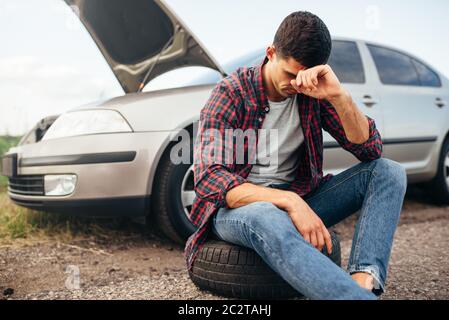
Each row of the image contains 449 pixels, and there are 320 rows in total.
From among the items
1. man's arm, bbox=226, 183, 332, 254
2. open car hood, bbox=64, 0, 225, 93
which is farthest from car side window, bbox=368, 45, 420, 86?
man's arm, bbox=226, 183, 332, 254

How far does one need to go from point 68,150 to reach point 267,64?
5.16 feet

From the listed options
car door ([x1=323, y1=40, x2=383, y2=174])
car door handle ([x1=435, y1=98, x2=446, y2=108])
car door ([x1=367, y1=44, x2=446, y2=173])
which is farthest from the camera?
car door handle ([x1=435, y1=98, x2=446, y2=108])

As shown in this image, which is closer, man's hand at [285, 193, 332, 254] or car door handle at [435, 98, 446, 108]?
man's hand at [285, 193, 332, 254]

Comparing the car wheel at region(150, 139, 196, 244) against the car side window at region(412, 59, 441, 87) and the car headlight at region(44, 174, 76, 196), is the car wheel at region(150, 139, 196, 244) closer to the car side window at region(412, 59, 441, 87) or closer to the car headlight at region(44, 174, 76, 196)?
the car headlight at region(44, 174, 76, 196)

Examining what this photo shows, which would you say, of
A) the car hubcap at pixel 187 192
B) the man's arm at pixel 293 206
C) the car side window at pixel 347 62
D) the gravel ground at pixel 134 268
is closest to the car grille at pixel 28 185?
the gravel ground at pixel 134 268

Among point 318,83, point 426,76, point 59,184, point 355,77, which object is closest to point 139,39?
point 59,184

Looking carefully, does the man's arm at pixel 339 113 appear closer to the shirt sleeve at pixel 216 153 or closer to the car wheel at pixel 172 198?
the shirt sleeve at pixel 216 153

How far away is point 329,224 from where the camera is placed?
80.0 inches

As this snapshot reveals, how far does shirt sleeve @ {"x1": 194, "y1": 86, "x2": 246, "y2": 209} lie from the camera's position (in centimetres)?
164

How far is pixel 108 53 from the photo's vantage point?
3664 millimetres

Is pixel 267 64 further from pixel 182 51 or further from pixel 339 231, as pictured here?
pixel 339 231

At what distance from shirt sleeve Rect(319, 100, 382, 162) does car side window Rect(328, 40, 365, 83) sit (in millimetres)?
1957

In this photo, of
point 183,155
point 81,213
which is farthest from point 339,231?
point 81,213
